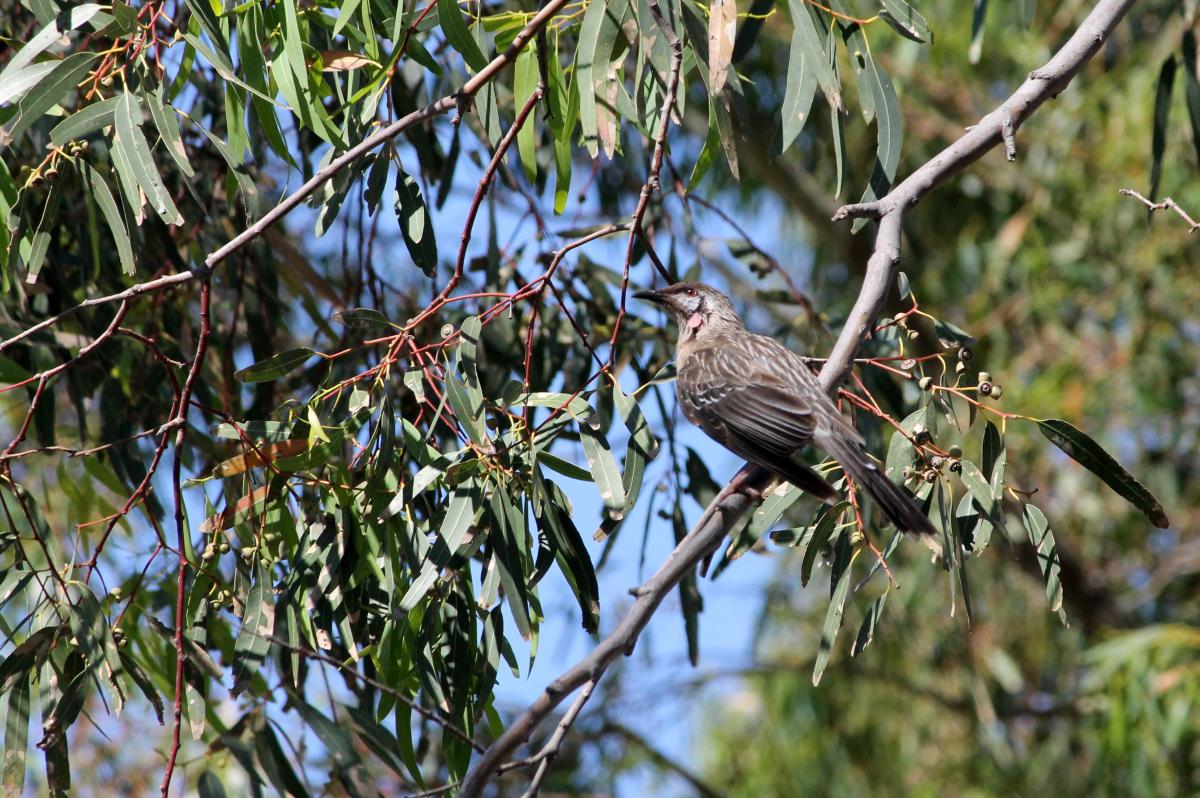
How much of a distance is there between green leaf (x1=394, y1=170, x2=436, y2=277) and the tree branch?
955 mm

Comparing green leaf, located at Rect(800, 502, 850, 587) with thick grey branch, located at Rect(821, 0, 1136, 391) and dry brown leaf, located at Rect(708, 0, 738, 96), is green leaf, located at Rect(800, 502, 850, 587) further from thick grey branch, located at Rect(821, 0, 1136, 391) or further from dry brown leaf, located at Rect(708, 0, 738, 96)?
dry brown leaf, located at Rect(708, 0, 738, 96)

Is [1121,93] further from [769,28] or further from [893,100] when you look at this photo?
[893,100]

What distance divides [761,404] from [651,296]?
861 millimetres

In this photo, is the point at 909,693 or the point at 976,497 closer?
the point at 976,497

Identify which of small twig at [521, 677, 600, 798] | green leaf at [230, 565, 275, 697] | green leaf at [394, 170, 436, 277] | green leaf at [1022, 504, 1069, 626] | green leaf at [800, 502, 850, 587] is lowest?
green leaf at [1022, 504, 1069, 626]

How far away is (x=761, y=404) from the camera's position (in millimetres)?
3682

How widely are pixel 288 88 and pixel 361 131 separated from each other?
300mm

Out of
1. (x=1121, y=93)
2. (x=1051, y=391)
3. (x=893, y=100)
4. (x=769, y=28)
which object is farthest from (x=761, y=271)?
(x=1121, y=93)

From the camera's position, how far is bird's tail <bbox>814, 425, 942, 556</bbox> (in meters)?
2.97

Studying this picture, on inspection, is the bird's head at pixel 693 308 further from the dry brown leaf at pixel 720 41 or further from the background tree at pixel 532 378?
the dry brown leaf at pixel 720 41

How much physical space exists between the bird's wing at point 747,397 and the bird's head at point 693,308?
0.21 m

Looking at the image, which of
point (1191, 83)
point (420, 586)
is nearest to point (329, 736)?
point (420, 586)

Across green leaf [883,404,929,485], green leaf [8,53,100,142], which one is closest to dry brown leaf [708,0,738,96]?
green leaf [883,404,929,485]

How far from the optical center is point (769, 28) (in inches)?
284
